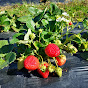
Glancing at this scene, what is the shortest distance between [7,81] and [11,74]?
3.1 inches

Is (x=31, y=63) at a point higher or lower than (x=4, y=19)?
lower

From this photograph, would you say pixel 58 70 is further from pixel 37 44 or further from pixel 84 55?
pixel 84 55

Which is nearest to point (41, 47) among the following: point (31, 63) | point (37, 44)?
point (37, 44)

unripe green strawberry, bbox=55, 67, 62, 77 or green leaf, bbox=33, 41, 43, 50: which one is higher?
green leaf, bbox=33, 41, 43, 50

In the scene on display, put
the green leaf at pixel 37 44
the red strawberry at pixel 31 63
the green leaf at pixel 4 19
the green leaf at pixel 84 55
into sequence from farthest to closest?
the green leaf at pixel 4 19 < the green leaf at pixel 84 55 < the green leaf at pixel 37 44 < the red strawberry at pixel 31 63

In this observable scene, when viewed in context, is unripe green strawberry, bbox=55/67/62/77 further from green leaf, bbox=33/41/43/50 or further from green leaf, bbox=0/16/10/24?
green leaf, bbox=0/16/10/24

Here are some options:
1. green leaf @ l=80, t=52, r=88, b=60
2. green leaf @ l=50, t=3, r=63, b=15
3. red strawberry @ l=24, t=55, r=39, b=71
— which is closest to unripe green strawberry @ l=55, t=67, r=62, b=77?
red strawberry @ l=24, t=55, r=39, b=71

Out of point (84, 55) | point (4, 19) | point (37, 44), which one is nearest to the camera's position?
point (37, 44)

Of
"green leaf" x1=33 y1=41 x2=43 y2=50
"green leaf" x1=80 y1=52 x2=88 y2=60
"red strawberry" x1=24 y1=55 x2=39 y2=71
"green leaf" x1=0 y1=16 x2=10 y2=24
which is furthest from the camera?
"green leaf" x1=0 y1=16 x2=10 y2=24

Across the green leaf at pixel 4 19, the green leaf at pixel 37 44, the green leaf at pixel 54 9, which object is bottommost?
the green leaf at pixel 37 44

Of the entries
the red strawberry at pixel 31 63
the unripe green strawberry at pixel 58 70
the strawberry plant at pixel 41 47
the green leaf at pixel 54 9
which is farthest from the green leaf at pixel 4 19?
the unripe green strawberry at pixel 58 70

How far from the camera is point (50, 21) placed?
1.20 m

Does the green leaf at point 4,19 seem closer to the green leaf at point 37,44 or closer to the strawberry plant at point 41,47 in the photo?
the strawberry plant at point 41,47

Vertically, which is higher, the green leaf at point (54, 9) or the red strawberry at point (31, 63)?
the green leaf at point (54, 9)
